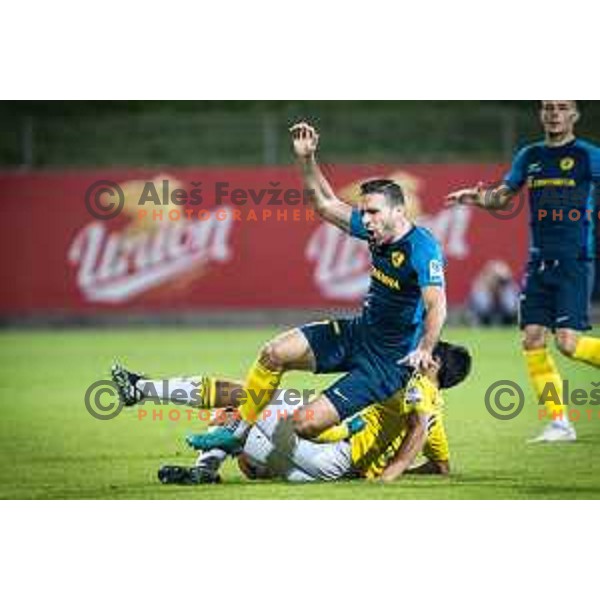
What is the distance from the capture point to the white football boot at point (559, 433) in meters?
8.08

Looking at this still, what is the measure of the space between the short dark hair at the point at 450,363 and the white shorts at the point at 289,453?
0.62m

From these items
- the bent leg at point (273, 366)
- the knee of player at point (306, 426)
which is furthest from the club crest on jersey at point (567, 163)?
the knee of player at point (306, 426)

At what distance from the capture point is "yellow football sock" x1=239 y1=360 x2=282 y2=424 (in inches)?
285

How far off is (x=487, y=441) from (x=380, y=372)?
1.31 metres

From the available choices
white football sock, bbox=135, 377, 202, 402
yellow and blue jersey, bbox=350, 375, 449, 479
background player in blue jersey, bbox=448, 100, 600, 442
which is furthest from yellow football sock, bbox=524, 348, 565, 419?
white football sock, bbox=135, 377, 202, 402

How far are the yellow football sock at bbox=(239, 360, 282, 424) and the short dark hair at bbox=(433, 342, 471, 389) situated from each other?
2.45 ft

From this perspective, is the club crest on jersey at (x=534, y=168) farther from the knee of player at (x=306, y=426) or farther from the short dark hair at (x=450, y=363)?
the knee of player at (x=306, y=426)

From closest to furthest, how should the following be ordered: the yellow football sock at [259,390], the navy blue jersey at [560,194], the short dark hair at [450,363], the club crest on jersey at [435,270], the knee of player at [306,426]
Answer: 1. the club crest on jersey at [435,270]
2. the knee of player at [306,426]
3. the yellow football sock at [259,390]
4. the short dark hair at [450,363]
5. the navy blue jersey at [560,194]

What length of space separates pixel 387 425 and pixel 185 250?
6.88 meters

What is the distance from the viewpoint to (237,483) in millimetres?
7180

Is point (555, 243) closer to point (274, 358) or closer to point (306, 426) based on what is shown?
point (274, 358)

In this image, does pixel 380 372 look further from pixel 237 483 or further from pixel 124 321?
pixel 124 321

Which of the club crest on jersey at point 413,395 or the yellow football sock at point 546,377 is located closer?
the club crest on jersey at point 413,395

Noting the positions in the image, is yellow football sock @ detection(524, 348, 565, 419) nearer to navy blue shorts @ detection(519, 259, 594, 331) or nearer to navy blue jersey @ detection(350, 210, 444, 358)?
navy blue shorts @ detection(519, 259, 594, 331)
